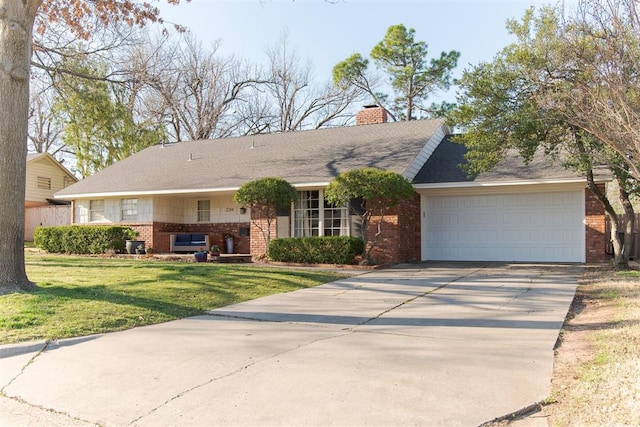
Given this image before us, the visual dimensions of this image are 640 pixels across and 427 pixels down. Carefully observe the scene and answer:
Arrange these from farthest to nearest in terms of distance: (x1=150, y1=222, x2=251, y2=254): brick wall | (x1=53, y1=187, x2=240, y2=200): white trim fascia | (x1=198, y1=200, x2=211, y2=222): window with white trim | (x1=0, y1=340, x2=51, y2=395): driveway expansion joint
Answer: (x1=198, y1=200, x2=211, y2=222): window with white trim, (x1=150, y1=222, x2=251, y2=254): brick wall, (x1=53, y1=187, x2=240, y2=200): white trim fascia, (x1=0, y1=340, x2=51, y2=395): driveway expansion joint

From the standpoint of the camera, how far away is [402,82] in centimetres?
3528

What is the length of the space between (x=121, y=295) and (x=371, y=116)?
15.7 m

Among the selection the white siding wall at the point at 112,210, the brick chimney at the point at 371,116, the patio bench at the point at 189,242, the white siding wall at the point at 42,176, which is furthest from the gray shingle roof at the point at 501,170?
the white siding wall at the point at 42,176

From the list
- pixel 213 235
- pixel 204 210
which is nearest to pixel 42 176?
pixel 204 210

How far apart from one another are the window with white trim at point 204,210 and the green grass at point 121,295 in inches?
293

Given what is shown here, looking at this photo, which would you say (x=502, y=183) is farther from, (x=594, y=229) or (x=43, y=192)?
(x=43, y=192)

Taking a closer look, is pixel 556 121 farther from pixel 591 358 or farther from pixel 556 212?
pixel 591 358

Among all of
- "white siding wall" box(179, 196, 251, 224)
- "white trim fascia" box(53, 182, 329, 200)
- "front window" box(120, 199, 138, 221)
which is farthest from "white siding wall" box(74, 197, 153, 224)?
"white siding wall" box(179, 196, 251, 224)

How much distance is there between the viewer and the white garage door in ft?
51.4

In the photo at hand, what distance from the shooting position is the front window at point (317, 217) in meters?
16.7

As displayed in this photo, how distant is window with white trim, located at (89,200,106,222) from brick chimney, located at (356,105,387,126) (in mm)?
11259

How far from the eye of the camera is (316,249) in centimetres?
1570

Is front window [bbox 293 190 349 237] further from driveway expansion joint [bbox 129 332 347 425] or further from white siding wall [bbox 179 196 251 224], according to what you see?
driveway expansion joint [bbox 129 332 347 425]

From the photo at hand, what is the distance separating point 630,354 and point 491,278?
6940 millimetres
